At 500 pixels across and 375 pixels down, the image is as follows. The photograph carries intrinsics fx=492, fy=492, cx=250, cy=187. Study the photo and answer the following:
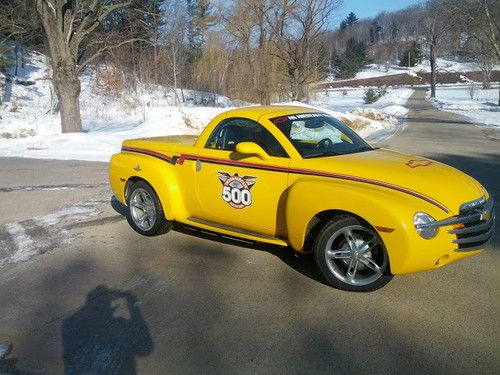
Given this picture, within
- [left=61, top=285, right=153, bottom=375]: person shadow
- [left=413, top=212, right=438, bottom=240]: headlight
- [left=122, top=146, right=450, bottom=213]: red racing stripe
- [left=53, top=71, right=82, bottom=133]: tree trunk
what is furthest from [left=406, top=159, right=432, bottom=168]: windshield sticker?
[left=53, top=71, right=82, bottom=133]: tree trunk

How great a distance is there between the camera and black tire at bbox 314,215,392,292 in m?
4.24

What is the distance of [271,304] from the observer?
4.15m

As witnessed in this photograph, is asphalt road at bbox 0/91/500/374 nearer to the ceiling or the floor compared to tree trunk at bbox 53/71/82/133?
nearer to the floor

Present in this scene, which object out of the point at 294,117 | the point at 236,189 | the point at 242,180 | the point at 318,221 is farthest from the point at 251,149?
the point at 318,221

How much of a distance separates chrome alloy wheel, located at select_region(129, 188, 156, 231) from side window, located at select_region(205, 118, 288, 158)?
117 cm

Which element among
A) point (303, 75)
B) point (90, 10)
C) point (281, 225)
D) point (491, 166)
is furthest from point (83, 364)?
point (303, 75)

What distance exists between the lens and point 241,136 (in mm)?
5301

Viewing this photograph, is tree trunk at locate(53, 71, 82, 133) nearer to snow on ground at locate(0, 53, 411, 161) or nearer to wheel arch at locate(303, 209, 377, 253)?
snow on ground at locate(0, 53, 411, 161)

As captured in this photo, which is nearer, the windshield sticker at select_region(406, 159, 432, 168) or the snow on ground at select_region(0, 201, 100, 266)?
the windshield sticker at select_region(406, 159, 432, 168)

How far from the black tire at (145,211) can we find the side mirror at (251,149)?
1.58 metres

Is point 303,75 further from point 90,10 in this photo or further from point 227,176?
point 227,176

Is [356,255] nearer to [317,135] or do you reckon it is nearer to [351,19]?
[317,135]

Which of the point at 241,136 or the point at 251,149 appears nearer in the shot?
the point at 251,149

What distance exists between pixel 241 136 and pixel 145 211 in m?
1.76
